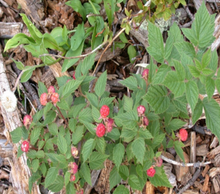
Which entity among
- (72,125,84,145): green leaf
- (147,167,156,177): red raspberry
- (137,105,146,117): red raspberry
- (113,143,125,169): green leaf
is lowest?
(147,167,156,177): red raspberry

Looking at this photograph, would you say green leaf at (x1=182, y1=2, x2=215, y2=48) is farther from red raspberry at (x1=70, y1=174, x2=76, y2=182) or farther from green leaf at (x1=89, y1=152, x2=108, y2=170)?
red raspberry at (x1=70, y1=174, x2=76, y2=182)

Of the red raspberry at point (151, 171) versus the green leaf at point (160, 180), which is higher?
the red raspberry at point (151, 171)

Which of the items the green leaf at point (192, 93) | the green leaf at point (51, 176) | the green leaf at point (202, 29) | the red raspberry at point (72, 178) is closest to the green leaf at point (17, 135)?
the green leaf at point (51, 176)

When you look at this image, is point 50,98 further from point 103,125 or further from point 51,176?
point 51,176

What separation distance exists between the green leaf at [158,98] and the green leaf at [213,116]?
235 mm

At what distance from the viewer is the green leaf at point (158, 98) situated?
3.80 feet

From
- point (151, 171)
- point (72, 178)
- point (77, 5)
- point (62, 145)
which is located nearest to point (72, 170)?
point (72, 178)

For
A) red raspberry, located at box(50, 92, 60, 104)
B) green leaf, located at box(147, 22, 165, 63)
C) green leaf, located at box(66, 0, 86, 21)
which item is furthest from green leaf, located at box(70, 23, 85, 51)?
green leaf, located at box(147, 22, 165, 63)

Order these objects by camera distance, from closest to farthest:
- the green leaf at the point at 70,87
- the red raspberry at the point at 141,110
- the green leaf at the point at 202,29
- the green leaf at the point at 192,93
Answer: the green leaf at the point at 192,93, the green leaf at the point at 202,29, the red raspberry at the point at 141,110, the green leaf at the point at 70,87

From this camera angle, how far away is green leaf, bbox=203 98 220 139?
1.15 m

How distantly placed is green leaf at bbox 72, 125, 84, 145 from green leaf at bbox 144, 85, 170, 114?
0.57 metres

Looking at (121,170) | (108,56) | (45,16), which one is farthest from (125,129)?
(45,16)

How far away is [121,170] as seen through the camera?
147 centimetres

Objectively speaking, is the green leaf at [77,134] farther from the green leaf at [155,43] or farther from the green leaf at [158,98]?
the green leaf at [155,43]
